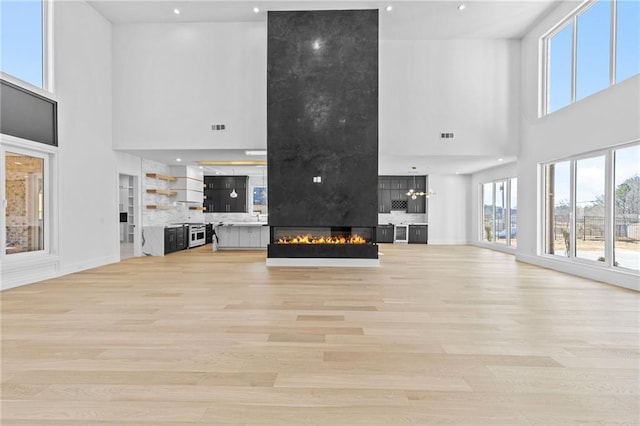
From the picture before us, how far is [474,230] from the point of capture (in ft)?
39.1

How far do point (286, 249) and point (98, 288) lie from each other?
321cm

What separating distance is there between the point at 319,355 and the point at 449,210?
35.7 ft

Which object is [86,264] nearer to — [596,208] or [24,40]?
[24,40]

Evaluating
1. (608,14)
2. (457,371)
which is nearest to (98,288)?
(457,371)

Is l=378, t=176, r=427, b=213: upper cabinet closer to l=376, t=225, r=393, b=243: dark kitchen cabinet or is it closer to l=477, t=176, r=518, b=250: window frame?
l=376, t=225, r=393, b=243: dark kitchen cabinet

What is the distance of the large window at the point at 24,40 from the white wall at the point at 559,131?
8.82 m

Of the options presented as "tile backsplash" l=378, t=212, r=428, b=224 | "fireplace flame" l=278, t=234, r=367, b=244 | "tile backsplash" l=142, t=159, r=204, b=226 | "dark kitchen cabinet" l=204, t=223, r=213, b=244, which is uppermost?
"tile backsplash" l=142, t=159, r=204, b=226

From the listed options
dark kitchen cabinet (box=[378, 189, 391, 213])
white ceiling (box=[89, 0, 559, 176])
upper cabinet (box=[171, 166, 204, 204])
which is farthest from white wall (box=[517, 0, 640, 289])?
upper cabinet (box=[171, 166, 204, 204])

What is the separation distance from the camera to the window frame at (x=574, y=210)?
536 cm

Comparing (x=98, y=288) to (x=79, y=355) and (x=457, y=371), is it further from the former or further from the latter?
(x=457, y=371)

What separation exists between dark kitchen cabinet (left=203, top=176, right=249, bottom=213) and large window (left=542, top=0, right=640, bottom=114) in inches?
368

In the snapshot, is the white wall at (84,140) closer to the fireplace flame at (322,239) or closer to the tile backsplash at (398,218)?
the fireplace flame at (322,239)

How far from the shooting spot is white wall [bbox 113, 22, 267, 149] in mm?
7453

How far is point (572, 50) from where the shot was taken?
20.5 feet
